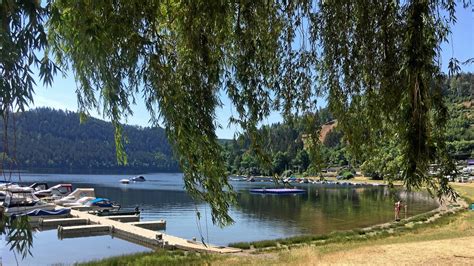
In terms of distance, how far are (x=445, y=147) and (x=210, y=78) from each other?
2.21m

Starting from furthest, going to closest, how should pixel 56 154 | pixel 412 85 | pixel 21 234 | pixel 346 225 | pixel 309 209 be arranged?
pixel 56 154
pixel 309 209
pixel 346 225
pixel 412 85
pixel 21 234

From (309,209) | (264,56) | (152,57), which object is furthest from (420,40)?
(309,209)

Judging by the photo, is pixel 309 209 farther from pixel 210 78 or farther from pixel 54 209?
pixel 210 78

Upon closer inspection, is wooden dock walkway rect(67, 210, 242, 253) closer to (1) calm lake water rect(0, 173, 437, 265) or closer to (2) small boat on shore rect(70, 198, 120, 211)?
(1) calm lake water rect(0, 173, 437, 265)

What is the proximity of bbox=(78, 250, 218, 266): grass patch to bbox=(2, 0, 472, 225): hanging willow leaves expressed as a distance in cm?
1532

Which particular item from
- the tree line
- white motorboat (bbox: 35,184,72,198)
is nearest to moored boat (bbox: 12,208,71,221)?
white motorboat (bbox: 35,184,72,198)

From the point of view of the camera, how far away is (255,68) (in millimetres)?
4398

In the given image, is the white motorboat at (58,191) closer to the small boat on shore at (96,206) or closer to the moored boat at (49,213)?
the small boat on shore at (96,206)

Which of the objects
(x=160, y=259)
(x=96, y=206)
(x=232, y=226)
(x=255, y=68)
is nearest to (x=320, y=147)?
(x=255, y=68)

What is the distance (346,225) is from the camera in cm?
3441

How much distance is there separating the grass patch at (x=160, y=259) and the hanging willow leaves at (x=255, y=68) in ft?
50.3

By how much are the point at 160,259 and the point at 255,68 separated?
16.8 metres

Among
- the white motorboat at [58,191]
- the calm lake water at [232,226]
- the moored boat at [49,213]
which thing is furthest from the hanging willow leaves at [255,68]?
the white motorboat at [58,191]

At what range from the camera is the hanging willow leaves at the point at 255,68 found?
10.2 ft
